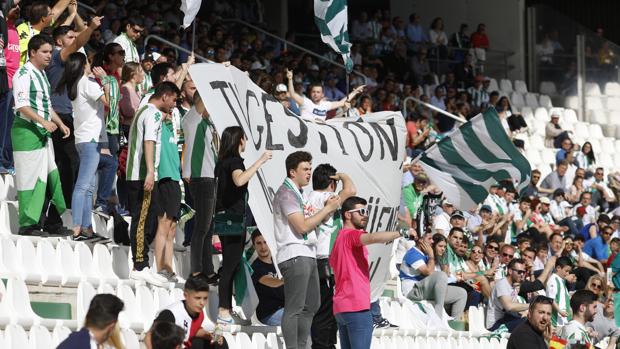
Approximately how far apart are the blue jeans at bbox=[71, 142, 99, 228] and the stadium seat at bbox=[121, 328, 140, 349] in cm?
151

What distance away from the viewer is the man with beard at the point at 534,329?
1027 cm

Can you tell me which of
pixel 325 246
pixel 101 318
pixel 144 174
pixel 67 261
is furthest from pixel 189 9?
pixel 101 318

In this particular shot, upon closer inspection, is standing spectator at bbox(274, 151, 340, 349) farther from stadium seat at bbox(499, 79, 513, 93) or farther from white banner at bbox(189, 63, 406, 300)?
stadium seat at bbox(499, 79, 513, 93)

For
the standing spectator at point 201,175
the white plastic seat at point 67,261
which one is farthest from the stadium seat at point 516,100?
the white plastic seat at point 67,261

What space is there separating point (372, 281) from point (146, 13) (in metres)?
7.91

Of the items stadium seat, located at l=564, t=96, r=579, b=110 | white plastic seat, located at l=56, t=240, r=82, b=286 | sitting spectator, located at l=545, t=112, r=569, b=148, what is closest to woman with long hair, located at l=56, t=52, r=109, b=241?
white plastic seat, located at l=56, t=240, r=82, b=286

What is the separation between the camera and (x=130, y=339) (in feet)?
31.9

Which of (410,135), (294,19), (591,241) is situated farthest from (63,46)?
(294,19)

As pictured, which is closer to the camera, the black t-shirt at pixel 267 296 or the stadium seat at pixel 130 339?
the stadium seat at pixel 130 339

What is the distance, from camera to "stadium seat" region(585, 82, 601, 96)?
2525 centimetres

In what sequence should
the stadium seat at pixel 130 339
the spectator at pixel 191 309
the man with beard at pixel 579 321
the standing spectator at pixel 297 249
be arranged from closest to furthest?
the spectator at pixel 191 309 < the stadium seat at pixel 130 339 < the standing spectator at pixel 297 249 < the man with beard at pixel 579 321

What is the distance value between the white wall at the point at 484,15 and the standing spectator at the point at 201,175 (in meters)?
15.7

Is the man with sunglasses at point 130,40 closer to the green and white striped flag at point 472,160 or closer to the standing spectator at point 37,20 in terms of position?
the standing spectator at point 37,20

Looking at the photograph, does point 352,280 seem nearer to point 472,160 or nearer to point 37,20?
point 37,20
